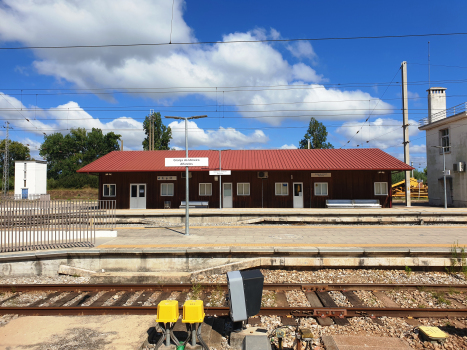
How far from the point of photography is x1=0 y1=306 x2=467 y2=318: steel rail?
18.7ft

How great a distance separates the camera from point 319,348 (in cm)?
462

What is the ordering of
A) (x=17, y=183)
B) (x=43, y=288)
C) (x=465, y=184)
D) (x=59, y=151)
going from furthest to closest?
1. (x=59, y=151)
2. (x=17, y=183)
3. (x=465, y=184)
4. (x=43, y=288)

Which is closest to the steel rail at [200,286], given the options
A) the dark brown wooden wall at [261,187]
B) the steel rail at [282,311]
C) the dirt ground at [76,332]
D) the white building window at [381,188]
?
the steel rail at [282,311]

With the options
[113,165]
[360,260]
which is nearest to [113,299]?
[360,260]

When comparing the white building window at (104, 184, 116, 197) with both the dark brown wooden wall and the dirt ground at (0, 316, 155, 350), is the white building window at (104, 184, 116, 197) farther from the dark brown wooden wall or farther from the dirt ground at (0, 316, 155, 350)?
the dirt ground at (0, 316, 155, 350)

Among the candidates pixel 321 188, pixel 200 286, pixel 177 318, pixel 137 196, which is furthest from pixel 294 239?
pixel 137 196

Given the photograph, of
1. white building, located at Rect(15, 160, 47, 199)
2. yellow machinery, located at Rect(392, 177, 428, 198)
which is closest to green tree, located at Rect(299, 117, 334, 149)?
yellow machinery, located at Rect(392, 177, 428, 198)

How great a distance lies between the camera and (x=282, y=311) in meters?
5.84

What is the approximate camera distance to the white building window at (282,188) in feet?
75.3

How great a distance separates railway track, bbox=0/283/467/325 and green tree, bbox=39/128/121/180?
5951 cm

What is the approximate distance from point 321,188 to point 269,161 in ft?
16.2

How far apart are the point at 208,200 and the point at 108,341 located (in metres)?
18.5

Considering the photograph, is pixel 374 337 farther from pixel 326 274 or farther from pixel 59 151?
pixel 59 151

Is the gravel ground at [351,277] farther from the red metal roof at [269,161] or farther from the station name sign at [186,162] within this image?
the red metal roof at [269,161]
